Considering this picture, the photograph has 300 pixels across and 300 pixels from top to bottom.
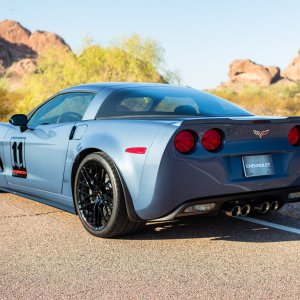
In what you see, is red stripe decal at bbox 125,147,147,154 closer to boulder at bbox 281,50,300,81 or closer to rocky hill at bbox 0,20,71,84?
boulder at bbox 281,50,300,81

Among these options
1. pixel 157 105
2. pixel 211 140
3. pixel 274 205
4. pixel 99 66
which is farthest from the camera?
pixel 99 66

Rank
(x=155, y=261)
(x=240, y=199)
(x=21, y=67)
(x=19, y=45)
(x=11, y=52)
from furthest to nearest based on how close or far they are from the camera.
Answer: (x=19, y=45) < (x=11, y=52) < (x=21, y=67) < (x=240, y=199) < (x=155, y=261)

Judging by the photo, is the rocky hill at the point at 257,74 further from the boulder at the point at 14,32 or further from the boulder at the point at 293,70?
the boulder at the point at 14,32

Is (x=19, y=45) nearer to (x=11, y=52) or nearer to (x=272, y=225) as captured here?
(x=11, y=52)

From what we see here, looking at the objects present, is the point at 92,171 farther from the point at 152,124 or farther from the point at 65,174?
the point at 152,124

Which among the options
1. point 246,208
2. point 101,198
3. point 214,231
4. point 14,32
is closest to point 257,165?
point 246,208

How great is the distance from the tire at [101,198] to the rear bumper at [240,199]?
369 millimetres

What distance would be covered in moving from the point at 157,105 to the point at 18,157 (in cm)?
182

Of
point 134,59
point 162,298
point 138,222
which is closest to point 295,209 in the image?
point 138,222

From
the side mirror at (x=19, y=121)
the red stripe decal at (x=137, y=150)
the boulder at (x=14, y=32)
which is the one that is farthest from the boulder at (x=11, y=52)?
the red stripe decal at (x=137, y=150)

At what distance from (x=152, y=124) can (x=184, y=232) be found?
113 cm

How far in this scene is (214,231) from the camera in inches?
200

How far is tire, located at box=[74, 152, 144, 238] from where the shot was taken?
458 cm

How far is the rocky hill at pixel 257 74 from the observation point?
102 m
